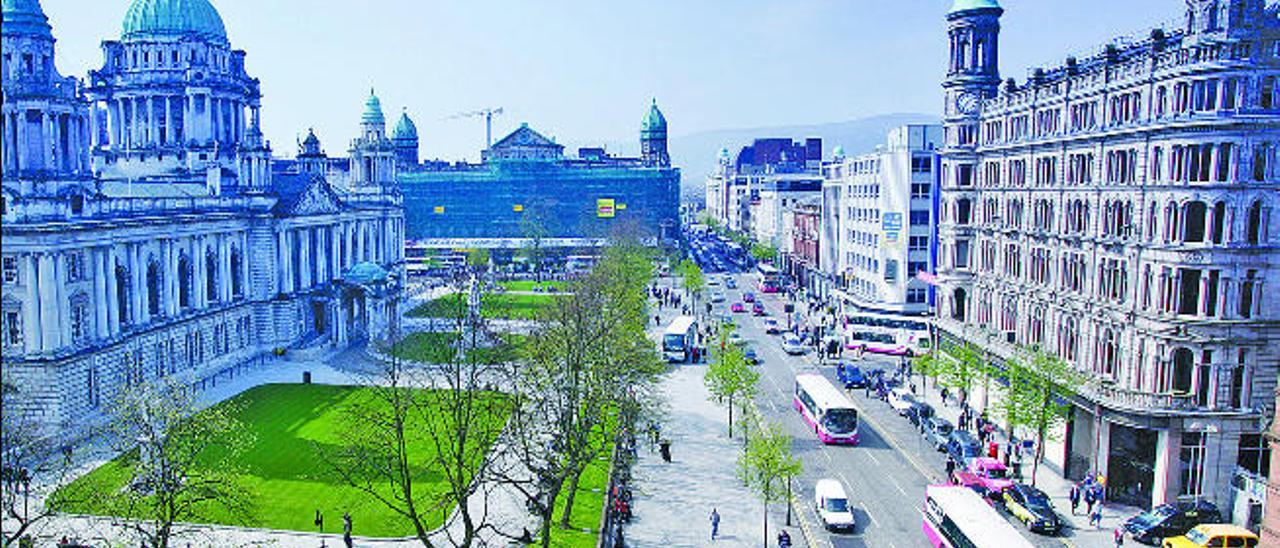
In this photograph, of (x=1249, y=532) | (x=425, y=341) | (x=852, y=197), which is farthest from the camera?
(x=852, y=197)

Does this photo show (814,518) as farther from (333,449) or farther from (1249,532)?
(333,449)

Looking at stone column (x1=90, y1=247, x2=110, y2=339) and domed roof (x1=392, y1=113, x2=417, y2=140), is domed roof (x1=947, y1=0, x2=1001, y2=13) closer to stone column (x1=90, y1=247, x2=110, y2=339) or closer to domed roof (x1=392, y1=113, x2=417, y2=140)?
stone column (x1=90, y1=247, x2=110, y2=339)

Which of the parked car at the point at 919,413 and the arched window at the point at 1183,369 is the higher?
the arched window at the point at 1183,369

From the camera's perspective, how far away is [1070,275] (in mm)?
54156

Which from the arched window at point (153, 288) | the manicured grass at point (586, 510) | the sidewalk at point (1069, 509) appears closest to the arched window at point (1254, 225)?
the sidewalk at point (1069, 509)

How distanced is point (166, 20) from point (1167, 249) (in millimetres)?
92352

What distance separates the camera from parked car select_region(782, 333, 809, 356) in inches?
3465

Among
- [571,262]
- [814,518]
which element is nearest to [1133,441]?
[814,518]

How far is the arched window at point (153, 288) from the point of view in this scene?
70.8 m

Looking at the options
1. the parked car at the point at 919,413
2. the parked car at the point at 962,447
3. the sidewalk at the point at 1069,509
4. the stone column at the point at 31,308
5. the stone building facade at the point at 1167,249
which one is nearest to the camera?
the stone building facade at the point at 1167,249

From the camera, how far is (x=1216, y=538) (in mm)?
39688

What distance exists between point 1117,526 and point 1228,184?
654 inches

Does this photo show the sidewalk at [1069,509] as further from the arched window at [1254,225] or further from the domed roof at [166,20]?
the domed roof at [166,20]

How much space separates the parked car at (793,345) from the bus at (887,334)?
4708 mm
